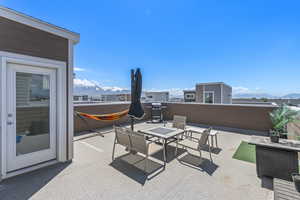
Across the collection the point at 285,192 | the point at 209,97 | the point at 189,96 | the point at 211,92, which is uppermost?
the point at 211,92

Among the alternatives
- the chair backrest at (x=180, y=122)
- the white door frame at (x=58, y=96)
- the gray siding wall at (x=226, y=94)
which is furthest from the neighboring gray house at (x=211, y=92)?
the white door frame at (x=58, y=96)

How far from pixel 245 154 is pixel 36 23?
5138 mm

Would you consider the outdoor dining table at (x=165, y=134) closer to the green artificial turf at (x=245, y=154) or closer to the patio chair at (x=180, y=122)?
the patio chair at (x=180, y=122)

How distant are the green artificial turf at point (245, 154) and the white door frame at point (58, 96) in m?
3.83

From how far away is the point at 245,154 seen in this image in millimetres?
3145

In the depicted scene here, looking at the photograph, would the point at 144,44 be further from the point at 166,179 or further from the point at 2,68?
the point at 166,179

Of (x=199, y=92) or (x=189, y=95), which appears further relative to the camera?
(x=189, y=95)

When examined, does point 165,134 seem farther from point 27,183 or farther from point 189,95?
point 189,95

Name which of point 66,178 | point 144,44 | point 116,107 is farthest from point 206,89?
point 66,178

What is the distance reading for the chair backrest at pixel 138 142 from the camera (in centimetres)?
229

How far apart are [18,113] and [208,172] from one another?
353 centimetres

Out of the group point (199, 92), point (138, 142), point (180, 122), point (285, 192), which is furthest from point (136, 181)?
point (199, 92)

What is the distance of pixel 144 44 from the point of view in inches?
378

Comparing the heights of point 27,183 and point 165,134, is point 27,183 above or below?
below
